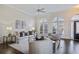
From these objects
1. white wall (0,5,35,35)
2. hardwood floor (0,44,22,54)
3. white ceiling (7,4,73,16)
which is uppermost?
white ceiling (7,4,73,16)

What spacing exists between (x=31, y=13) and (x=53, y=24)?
1.72 feet

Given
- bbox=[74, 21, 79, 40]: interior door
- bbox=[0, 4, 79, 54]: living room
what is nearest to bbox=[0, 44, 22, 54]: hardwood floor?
bbox=[0, 4, 79, 54]: living room

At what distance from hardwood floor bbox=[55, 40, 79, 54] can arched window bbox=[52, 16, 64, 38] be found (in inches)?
7.1

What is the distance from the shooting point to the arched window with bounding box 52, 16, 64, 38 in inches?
95.0

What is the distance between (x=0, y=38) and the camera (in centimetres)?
236

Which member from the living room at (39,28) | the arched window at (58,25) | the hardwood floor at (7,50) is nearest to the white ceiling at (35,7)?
the living room at (39,28)

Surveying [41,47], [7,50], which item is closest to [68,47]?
[41,47]

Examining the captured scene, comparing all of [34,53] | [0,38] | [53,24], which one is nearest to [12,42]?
[0,38]

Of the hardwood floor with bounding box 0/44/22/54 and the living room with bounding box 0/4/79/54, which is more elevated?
the living room with bounding box 0/4/79/54

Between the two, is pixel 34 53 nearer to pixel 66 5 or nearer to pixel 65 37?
pixel 65 37

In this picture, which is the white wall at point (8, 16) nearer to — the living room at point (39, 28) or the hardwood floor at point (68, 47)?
the living room at point (39, 28)

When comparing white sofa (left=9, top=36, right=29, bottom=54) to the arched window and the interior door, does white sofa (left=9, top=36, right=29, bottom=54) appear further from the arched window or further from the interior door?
the interior door

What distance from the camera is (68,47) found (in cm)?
236

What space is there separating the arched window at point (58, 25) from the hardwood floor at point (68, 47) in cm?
18
